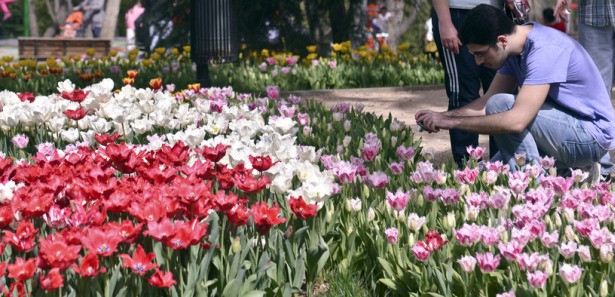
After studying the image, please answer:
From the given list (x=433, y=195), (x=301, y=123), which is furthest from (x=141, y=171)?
(x=301, y=123)

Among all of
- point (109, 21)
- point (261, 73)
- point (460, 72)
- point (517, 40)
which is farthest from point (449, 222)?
point (109, 21)

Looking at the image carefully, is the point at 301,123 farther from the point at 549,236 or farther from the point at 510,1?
the point at 549,236

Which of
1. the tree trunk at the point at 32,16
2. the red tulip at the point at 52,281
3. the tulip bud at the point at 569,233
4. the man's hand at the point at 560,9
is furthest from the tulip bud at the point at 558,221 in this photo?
the tree trunk at the point at 32,16

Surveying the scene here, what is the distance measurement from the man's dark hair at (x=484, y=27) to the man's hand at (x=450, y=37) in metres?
0.77

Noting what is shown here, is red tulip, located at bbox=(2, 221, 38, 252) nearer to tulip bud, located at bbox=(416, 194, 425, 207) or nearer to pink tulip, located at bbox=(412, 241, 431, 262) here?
pink tulip, located at bbox=(412, 241, 431, 262)

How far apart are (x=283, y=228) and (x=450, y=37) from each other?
2130 mm

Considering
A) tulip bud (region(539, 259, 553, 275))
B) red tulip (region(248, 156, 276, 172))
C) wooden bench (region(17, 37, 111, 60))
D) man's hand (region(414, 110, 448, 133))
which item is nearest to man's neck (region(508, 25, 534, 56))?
man's hand (region(414, 110, 448, 133))

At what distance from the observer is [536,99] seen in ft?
14.4

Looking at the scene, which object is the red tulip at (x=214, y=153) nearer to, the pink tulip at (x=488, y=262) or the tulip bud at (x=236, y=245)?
the tulip bud at (x=236, y=245)

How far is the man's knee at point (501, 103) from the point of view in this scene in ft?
15.2

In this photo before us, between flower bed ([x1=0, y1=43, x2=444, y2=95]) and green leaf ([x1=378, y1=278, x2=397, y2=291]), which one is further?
flower bed ([x1=0, y1=43, x2=444, y2=95])

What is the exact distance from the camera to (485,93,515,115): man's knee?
464 centimetres

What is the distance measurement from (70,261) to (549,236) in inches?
58.0

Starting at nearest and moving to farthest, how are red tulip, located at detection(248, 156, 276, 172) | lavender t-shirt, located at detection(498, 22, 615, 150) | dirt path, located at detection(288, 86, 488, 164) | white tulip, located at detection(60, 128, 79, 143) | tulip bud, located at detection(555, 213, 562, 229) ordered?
tulip bud, located at detection(555, 213, 562, 229)
red tulip, located at detection(248, 156, 276, 172)
lavender t-shirt, located at detection(498, 22, 615, 150)
white tulip, located at detection(60, 128, 79, 143)
dirt path, located at detection(288, 86, 488, 164)
